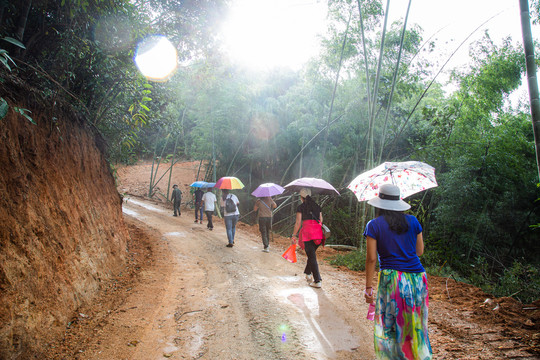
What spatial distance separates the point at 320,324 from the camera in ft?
11.9

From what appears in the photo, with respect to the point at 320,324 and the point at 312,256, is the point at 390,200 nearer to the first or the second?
the point at 320,324

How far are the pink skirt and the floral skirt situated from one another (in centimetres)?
233

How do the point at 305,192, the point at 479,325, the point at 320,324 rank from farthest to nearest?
the point at 305,192, the point at 479,325, the point at 320,324

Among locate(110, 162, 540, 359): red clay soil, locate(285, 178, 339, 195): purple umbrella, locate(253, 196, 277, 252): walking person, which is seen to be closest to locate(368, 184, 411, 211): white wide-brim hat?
locate(110, 162, 540, 359): red clay soil

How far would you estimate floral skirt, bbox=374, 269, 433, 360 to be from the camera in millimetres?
2295

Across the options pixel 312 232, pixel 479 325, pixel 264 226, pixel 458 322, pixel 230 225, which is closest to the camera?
pixel 479 325

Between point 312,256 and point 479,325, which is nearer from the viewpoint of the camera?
point 479,325

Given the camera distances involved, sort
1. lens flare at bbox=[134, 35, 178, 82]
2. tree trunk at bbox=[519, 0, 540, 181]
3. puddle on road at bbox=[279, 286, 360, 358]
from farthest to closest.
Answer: lens flare at bbox=[134, 35, 178, 82]
tree trunk at bbox=[519, 0, 540, 181]
puddle on road at bbox=[279, 286, 360, 358]

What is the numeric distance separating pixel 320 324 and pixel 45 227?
3.17m

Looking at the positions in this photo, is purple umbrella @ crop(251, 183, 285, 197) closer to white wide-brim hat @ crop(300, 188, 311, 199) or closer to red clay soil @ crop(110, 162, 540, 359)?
white wide-brim hat @ crop(300, 188, 311, 199)

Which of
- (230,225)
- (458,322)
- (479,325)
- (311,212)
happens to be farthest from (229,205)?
(479,325)

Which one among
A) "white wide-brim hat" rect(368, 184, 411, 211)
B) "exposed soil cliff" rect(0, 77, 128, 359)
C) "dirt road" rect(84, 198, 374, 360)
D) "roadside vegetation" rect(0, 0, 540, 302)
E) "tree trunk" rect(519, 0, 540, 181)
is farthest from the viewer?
"roadside vegetation" rect(0, 0, 540, 302)

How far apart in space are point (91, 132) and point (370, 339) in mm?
5499

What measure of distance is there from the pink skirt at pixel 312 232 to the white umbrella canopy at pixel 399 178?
4.04 ft
